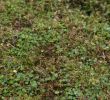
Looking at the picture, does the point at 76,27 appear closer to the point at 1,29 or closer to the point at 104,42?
the point at 104,42

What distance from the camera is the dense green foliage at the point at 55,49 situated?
6219 millimetres

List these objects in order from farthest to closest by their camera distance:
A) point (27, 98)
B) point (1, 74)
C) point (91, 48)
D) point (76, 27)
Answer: point (76, 27)
point (91, 48)
point (1, 74)
point (27, 98)

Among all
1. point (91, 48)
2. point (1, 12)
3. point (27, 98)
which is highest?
point (1, 12)

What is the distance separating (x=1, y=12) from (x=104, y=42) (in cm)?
286

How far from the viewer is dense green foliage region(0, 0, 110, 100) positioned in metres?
6.22

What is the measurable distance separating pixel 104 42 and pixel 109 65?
2.48 feet

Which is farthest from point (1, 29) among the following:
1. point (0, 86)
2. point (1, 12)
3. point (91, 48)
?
point (91, 48)

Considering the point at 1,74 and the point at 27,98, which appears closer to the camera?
the point at 27,98

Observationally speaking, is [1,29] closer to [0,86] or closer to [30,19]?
[30,19]

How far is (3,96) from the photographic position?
237 inches

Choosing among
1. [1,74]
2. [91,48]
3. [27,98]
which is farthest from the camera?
[91,48]

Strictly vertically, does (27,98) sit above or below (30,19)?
below

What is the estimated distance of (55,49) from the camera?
7121mm

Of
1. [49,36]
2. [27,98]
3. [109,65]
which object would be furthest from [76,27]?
[27,98]
